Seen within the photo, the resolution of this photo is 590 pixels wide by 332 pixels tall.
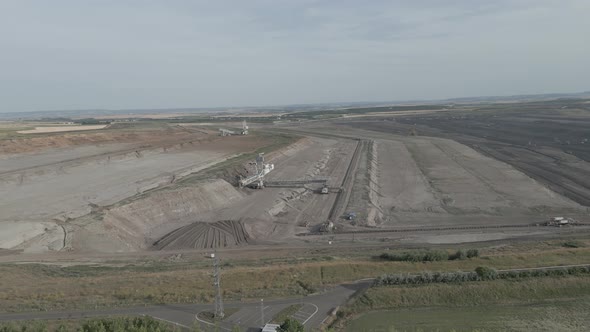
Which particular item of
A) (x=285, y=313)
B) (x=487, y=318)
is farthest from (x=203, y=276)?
(x=487, y=318)

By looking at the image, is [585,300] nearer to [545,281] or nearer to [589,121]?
[545,281]

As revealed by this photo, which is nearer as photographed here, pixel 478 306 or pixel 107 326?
pixel 107 326

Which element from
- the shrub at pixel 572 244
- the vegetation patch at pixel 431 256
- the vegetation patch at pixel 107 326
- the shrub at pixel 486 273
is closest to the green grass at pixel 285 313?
the vegetation patch at pixel 107 326

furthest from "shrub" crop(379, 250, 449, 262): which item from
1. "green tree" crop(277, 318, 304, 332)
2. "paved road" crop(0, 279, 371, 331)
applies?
"green tree" crop(277, 318, 304, 332)

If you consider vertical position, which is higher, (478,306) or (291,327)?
(291,327)

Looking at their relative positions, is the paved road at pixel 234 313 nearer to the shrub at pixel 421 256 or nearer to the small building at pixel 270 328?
the small building at pixel 270 328

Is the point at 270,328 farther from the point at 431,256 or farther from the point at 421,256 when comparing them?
the point at 431,256

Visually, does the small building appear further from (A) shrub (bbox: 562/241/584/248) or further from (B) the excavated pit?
(A) shrub (bbox: 562/241/584/248)
